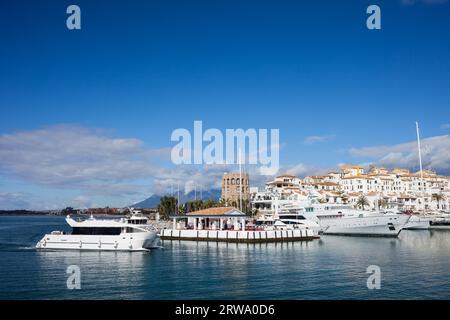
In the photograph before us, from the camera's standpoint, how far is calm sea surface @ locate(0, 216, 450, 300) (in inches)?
1002

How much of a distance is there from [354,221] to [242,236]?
2416 centimetres

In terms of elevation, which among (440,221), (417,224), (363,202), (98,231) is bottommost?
(417,224)

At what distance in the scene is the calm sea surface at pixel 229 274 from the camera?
83.5ft

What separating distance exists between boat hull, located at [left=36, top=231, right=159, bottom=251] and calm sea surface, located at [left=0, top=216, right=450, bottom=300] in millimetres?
1354

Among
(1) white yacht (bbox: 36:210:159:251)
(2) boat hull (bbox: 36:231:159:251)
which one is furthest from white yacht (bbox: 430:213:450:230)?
(2) boat hull (bbox: 36:231:159:251)

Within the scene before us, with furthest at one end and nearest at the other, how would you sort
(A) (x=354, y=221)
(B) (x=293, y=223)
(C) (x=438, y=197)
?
(C) (x=438, y=197) → (B) (x=293, y=223) → (A) (x=354, y=221)

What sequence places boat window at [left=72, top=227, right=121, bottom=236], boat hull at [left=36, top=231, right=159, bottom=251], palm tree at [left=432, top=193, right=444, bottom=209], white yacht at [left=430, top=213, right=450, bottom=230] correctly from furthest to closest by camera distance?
1. palm tree at [left=432, top=193, right=444, bottom=209]
2. white yacht at [left=430, top=213, right=450, bottom=230]
3. boat window at [left=72, top=227, right=121, bottom=236]
4. boat hull at [left=36, top=231, right=159, bottom=251]

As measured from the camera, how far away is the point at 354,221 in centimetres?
7231

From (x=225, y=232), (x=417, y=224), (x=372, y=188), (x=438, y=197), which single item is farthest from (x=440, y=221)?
(x=225, y=232)

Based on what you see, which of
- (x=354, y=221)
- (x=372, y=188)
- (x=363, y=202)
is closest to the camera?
(x=354, y=221)

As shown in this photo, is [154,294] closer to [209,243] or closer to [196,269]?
[196,269]

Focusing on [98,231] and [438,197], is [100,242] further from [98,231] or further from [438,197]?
[438,197]

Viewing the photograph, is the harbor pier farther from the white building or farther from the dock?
the white building
